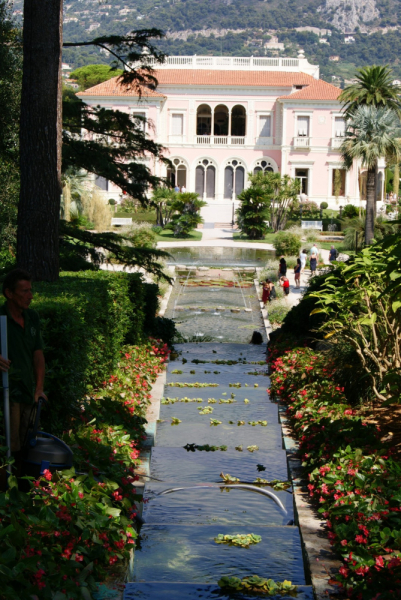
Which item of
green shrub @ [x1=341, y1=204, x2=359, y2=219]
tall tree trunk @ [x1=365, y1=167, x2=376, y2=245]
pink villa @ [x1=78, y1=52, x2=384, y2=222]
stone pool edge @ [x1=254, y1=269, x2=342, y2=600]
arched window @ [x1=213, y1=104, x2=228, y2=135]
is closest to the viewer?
stone pool edge @ [x1=254, y1=269, x2=342, y2=600]

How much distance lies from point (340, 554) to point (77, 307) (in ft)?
10.1

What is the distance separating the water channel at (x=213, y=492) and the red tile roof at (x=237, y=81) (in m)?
42.3

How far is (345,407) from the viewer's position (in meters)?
6.78

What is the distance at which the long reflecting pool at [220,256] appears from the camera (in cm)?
2855

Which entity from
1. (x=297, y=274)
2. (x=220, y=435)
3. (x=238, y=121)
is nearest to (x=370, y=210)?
(x=297, y=274)

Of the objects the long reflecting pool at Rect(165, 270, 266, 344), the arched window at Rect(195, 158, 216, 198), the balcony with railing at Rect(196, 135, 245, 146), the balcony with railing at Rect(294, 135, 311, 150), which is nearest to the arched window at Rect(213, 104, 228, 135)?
the balcony with railing at Rect(196, 135, 245, 146)

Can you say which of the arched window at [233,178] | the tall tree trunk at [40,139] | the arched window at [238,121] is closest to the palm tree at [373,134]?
the arched window at [233,178]

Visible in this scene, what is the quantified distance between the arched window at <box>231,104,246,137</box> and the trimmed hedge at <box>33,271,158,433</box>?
4773cm

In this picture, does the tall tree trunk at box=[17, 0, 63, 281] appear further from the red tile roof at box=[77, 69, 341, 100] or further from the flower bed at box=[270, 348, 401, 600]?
the red tile roof at box=[77, 69, 341, 100]

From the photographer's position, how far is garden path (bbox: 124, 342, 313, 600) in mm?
4578

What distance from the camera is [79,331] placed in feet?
21.5

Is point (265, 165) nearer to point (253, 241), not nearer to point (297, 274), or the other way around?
point (253, 241)

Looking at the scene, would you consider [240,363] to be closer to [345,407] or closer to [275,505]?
[345,407]

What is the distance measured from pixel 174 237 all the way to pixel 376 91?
11803 millimetres
